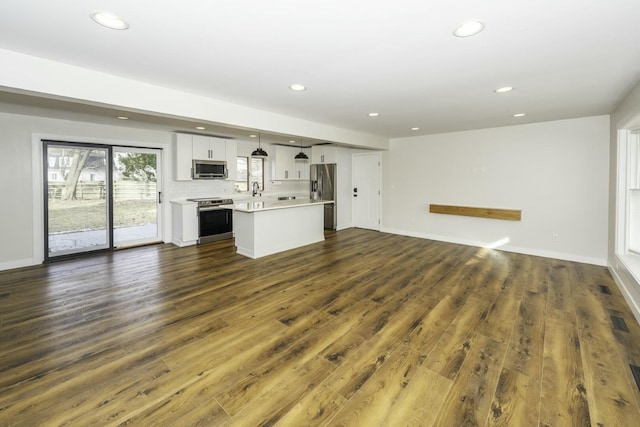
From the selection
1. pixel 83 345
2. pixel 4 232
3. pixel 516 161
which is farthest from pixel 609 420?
pixel 4 232

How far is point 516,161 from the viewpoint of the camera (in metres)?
5.35

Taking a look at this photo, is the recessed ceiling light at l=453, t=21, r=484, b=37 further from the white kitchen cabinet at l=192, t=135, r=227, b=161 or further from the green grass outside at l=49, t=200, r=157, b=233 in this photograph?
the green grass outside at l=49, t=200, r=157, b=233

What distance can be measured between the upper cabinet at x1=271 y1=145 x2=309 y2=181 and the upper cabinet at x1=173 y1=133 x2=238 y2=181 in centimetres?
114

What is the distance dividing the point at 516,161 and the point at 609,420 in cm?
469

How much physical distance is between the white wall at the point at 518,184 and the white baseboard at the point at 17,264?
7098mm

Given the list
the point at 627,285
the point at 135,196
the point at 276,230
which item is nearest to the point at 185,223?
the point at 135,196

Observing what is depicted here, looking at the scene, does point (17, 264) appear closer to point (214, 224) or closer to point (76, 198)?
point (76, 198)

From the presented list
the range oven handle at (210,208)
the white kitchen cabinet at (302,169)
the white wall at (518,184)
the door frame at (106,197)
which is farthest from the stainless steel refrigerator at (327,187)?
the door frame at (106,197)

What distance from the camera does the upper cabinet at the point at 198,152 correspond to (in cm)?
601

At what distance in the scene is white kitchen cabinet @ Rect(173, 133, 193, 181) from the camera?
5980 mm

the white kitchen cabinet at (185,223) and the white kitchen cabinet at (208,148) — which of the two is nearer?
the white kitchen cabinet at (185,223)

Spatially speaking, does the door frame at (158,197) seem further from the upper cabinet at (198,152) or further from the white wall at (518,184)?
the white wall at (518,184)

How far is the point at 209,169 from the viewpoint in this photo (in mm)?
6441

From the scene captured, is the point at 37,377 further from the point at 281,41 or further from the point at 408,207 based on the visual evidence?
the point at 408,207
